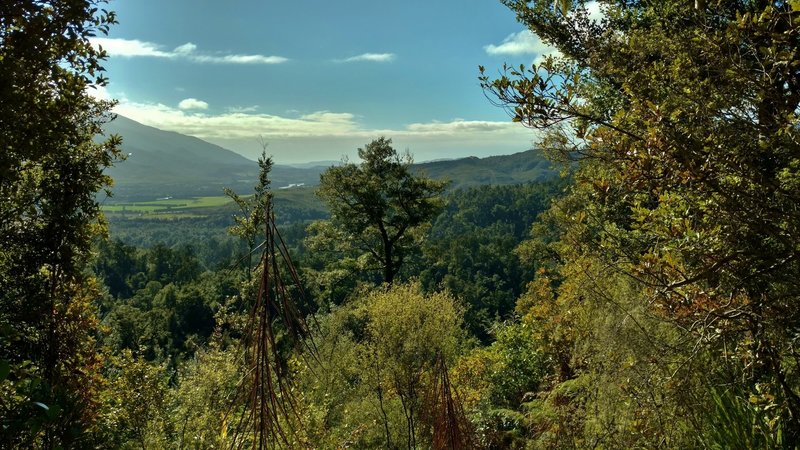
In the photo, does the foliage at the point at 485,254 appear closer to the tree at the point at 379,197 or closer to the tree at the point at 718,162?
the tree at the point at 379,197

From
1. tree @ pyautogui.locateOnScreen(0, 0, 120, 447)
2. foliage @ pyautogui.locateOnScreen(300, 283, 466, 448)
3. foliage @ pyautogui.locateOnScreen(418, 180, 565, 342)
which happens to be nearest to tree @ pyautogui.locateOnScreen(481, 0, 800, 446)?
tree @ pyautogui.locateOnScreen(0, 0, 120, 447)

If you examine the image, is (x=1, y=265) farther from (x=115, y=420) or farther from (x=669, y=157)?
(x=669, y=157)

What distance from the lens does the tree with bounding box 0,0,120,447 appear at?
175 inches

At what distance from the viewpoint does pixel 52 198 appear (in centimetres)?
636

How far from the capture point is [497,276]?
67.9 m

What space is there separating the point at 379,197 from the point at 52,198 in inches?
580

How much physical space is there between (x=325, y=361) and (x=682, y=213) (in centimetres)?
1305

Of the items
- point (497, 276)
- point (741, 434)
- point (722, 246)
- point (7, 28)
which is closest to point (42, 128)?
point (7, 28)

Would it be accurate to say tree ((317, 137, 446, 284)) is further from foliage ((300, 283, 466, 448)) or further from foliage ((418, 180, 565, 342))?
foliage ((300, 283, 466, 448))

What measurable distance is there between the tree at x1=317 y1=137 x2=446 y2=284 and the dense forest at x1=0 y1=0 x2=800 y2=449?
6694 mm

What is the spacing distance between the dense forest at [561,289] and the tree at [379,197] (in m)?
6.69

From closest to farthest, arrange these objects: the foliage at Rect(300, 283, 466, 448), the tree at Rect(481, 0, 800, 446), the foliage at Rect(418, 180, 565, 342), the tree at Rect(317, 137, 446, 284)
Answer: the tree at Rect(481, 0, 800, 446) < the foliage at Rect(300, 283, 466, 448) < the tree at Rect(317, 137, 446, 284) < the foliage at Rect(418, 180, 565, 342)

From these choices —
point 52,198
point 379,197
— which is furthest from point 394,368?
point 379,197

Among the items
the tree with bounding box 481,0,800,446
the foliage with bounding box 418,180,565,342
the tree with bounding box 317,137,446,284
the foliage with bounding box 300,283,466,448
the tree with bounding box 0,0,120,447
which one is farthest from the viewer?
the foliage with bounding box 418,180,565,342
